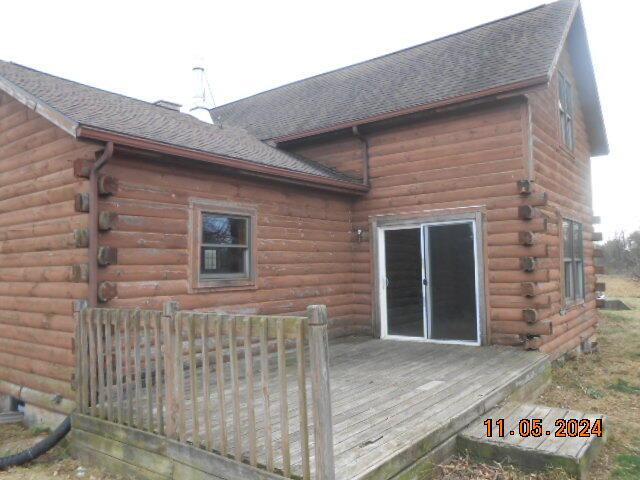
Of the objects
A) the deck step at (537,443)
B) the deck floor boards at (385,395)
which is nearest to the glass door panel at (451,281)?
the deck floor boards at (385,395)

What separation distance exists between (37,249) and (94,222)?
137 centimetres

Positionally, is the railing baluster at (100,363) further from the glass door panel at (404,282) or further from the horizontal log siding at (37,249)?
the glass door panel at (404,282)

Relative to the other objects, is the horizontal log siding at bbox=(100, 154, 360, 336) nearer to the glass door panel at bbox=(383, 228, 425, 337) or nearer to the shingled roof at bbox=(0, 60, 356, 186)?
the shingled roof at bbox=(0, 60, 356, 186)

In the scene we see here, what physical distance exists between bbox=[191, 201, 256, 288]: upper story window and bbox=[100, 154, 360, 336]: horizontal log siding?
115mm

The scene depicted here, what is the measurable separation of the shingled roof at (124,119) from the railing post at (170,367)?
7.74 ft

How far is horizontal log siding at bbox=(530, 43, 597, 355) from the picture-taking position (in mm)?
7922

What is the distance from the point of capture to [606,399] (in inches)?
251

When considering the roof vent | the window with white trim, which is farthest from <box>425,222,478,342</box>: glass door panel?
the roof vent

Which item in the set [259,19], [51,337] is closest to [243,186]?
[51,337]

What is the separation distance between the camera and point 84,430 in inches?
186

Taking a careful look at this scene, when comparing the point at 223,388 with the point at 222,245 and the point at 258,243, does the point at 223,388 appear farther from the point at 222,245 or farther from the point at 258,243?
the point at 258,243

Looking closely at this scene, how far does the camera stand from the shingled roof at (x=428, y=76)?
26.5 feet

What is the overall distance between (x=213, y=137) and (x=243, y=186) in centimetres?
137

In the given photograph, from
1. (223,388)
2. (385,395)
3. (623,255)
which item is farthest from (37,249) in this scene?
(623,255)
